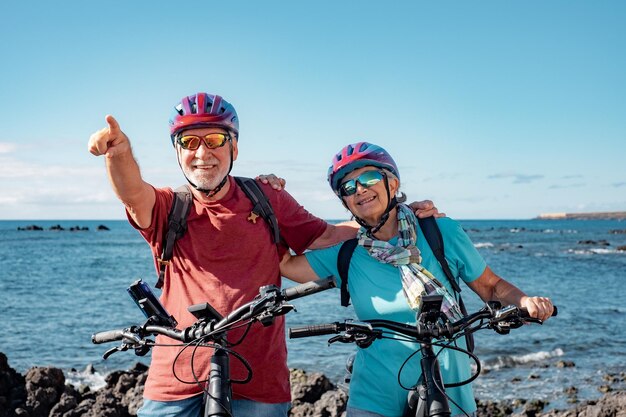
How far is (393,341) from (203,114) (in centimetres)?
219

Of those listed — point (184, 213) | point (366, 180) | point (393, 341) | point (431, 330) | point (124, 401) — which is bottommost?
point (124, 401)

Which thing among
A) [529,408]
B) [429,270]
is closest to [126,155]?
[429,270]

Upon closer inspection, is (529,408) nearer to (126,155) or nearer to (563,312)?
(126,155)

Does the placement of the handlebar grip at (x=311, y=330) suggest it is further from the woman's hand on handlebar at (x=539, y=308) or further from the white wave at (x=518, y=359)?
the white wave at (x=518, y=359)

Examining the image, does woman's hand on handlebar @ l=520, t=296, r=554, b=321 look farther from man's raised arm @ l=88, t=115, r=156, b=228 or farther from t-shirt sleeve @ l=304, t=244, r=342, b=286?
man's raised arm @ l=88, t=115, r=156, b=228

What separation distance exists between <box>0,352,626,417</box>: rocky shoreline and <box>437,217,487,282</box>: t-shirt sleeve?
20.6 ft

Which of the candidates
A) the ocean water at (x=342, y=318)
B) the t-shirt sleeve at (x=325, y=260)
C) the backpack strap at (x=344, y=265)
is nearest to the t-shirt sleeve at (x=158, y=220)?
the t-shirt sleeve at (x=325, y=260)

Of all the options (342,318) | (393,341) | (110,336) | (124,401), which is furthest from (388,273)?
(342,318)

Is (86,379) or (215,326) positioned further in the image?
(86,379)

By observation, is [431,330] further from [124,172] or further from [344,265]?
[124,172]

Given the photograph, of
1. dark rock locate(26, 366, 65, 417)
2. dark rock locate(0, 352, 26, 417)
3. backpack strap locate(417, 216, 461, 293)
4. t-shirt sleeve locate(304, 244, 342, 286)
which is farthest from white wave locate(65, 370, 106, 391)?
backpack strap locate(417, 216, 461, 293)

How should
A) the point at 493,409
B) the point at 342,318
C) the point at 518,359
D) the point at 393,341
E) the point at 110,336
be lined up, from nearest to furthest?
1. the point at 110,336
2. the point at 393,341
3. the point at 493,409
4. the point at 518,359
5. the point at 342,318

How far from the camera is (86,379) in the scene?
55.9 feet

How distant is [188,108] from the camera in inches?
204
